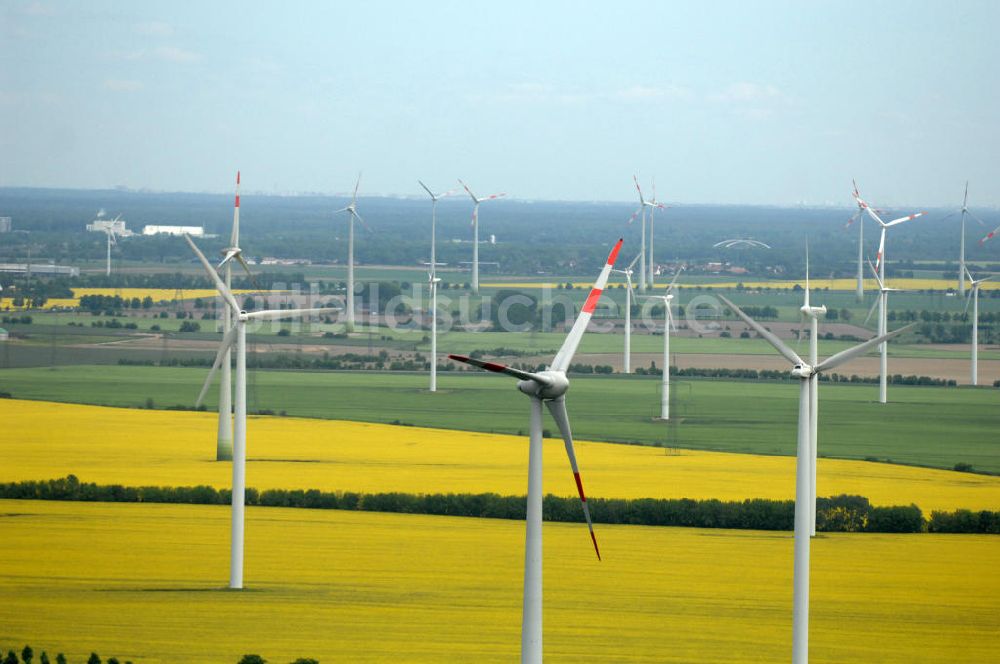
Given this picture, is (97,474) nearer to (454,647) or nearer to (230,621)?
(230,621)

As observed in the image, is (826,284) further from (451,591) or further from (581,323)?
(581,323)

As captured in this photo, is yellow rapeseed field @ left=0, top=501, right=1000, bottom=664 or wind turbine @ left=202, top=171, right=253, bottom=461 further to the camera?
wind turbine @ left=202, top=171, right=253, bottom=461

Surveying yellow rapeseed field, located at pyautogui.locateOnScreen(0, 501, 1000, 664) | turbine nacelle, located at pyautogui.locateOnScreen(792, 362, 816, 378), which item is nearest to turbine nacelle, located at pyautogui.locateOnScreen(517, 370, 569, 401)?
yellow rapeseed field, located at pyautogui.locateOnScreen(0, 501, 1000, 664)

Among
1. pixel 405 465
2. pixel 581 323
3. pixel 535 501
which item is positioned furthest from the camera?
pixel 405 465

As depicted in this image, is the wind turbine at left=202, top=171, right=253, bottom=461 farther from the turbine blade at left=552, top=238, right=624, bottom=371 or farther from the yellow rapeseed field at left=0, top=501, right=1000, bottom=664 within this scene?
the turbine blade at left=552, top=238, right=624, bottom=371

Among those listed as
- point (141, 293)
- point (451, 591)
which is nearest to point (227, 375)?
point (451, 591)

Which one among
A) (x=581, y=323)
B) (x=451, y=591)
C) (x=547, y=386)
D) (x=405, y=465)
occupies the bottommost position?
(x=451, y=591)
